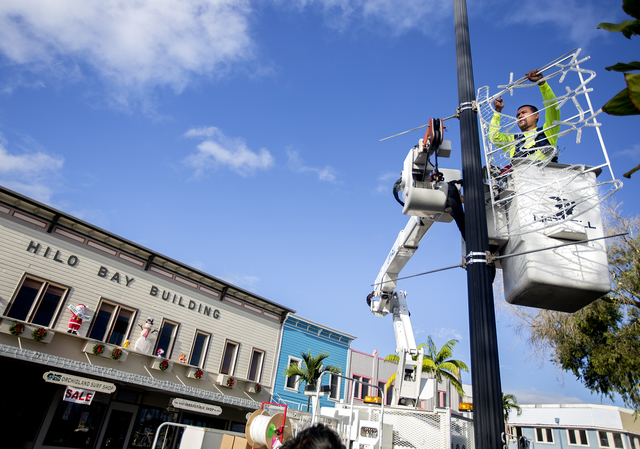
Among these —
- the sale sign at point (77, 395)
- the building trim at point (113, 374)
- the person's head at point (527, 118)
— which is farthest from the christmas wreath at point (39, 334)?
the person's head at point (527, 118)

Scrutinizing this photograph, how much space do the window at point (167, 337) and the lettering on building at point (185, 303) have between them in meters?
0.93

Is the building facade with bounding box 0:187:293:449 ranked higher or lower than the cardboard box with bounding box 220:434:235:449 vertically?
higher

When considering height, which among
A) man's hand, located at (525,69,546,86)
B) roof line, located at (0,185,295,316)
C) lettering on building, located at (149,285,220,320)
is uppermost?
roof line, located at (0,185,295,316)

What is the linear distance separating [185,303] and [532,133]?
17135 millimetres

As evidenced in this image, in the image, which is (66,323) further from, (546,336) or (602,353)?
(602,353)

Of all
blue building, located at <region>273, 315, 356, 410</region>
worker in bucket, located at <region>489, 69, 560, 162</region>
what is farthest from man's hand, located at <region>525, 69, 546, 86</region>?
blue building, located at <region>273, 315, 356, 410</region>

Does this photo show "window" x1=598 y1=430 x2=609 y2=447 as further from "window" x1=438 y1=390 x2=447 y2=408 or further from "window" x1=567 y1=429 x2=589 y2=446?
"window" x1=438 y1=390 x2=447 y2=408

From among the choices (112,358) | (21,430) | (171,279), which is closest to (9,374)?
(21,430)

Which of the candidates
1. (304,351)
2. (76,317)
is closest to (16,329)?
(76,317)

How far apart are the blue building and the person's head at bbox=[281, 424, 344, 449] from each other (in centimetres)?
2042

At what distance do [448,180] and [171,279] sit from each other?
52.9 feet

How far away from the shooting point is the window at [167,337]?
57.7 feet

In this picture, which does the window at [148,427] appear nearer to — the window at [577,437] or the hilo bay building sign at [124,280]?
the hilo bay building sign at [124,280]

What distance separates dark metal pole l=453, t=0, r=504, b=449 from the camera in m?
3.47
